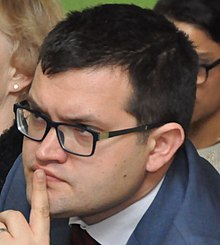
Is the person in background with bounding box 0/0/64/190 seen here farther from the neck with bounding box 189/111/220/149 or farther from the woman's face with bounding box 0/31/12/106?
the neck with bounding box 189/111/220/149

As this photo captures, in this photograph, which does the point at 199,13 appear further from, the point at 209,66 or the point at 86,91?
the point at 86,91

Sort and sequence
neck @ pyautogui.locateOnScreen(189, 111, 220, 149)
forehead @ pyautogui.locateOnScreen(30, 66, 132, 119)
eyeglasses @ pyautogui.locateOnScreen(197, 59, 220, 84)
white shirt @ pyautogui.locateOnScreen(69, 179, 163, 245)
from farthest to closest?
neck @ pyautogui.locateOnScreen(189, 111, 220, 149), eyeglasses @ pyautogui.locateOnScreen(197, 59, 220, 84), white shirt @ pyautogui.locateOnScreen(69, 179, 163, 245), forehead @ pyautogui.locateOnScreen(30, 66, 132, 119)

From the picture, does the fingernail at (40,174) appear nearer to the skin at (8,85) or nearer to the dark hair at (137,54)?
the dark hair at (137,54)

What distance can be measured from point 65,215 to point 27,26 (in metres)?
0.63

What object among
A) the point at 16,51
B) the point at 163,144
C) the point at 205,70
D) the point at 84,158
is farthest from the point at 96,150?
the point at 205,70

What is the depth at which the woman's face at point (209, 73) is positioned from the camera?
5.64 ft

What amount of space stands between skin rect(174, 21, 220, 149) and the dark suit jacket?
481 mm

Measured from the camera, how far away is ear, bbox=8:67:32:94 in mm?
1577

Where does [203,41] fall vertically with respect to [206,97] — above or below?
above

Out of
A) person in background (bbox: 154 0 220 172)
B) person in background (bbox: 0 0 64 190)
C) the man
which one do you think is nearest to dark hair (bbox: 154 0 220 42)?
person in background (bbox: 154 0 220 172)

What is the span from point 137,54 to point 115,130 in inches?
5.7

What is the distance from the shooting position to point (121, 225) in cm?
118

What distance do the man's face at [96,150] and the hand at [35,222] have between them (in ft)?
0.04

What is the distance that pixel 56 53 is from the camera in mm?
1079
